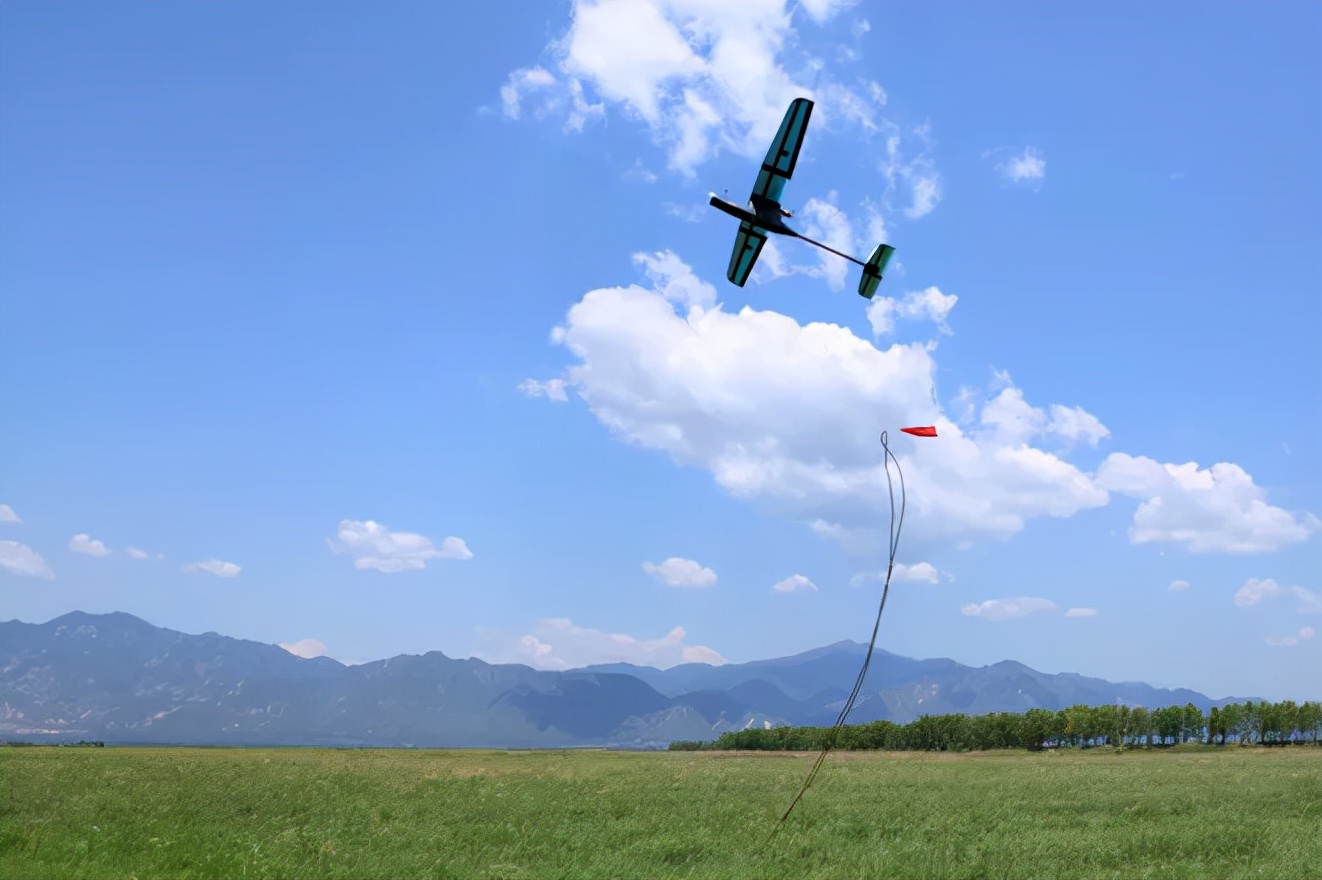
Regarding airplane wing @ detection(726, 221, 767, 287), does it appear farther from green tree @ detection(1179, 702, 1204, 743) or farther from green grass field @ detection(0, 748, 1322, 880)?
green tree @ detection(1179, 702, 1204, 743)

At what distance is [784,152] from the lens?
18.5 metres

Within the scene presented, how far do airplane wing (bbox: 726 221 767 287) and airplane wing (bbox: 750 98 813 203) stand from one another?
964mm

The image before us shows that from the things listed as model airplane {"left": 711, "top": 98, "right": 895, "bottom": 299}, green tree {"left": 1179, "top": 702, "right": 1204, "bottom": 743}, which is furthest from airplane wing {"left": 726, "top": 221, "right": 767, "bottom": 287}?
green tree {"left": 1179, "top": 702, "right": 1204, "bottom": 743}

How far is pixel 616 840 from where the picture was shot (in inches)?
801

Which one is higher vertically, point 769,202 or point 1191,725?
point 769,202

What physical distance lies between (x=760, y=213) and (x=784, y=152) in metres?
1.44

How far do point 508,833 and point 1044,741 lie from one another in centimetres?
11559

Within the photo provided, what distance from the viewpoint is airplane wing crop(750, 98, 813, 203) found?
17984mm

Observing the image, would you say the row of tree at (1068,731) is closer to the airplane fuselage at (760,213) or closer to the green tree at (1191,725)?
the green tree at (1191,725)

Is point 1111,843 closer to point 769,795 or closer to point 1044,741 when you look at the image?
point 769,795

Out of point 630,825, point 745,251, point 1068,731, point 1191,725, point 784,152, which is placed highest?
point 784,152

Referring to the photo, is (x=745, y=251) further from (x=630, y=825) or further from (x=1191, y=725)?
(x=1191, y=725)

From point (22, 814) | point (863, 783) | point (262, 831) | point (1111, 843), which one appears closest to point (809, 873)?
point (1111, 843)

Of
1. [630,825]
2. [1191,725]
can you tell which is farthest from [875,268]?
[1191,725]
